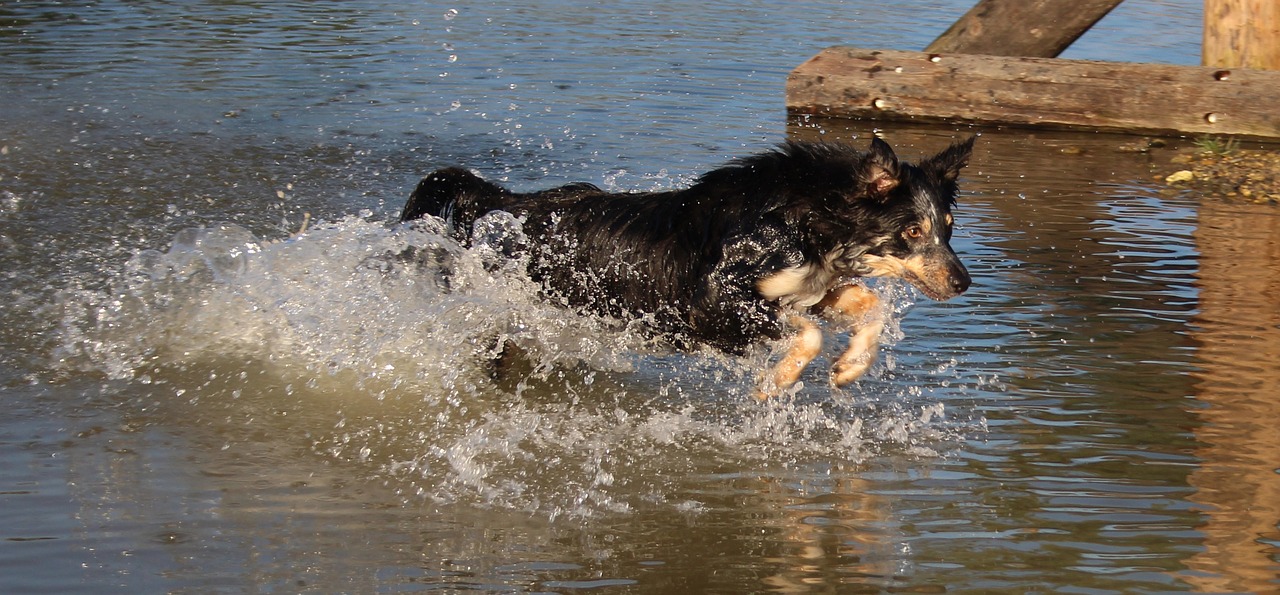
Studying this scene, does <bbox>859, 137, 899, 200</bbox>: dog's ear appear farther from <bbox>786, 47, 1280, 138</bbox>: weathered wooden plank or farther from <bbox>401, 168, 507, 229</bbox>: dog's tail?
<bbox>786, 47, 1280, 138</bbox>: weathered wooden plank

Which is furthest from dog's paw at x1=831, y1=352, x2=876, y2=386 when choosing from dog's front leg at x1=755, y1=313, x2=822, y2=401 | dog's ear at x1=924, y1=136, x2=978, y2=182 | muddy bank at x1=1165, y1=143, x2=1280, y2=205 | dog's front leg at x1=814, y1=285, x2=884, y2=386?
muddy bank at x1=1165, y1=143, x2=1280, y2=205

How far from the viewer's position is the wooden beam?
11.2 m

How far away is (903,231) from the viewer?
204 inches

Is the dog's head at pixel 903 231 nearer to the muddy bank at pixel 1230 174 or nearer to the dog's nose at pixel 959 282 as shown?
the dog's nose at pixel 959 282

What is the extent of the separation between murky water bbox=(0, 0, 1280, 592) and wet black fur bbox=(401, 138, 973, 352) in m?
0.22

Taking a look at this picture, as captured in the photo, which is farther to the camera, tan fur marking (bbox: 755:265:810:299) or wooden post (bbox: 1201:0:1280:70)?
wooden post (bbox: 1201:0:1280:70)

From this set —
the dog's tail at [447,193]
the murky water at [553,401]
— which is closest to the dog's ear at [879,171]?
the murky water at [553,401]

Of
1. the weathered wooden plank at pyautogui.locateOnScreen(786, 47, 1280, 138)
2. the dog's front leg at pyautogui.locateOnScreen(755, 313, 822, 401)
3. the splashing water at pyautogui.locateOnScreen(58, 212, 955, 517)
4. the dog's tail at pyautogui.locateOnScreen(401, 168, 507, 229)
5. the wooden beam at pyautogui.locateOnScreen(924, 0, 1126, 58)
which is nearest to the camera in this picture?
the splashing water at pyautogui.locateOnScreen(58, 212, 955, 517)

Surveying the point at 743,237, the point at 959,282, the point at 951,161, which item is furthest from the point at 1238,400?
the point at 743,237

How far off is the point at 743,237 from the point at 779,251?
148 mm

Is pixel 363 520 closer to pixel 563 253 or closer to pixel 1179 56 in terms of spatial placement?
pixel 563 253

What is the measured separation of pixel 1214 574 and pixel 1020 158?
6.46 metres

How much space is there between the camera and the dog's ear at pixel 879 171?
16.4 feet

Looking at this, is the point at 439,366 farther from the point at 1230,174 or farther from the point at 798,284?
the point at 1230,174
